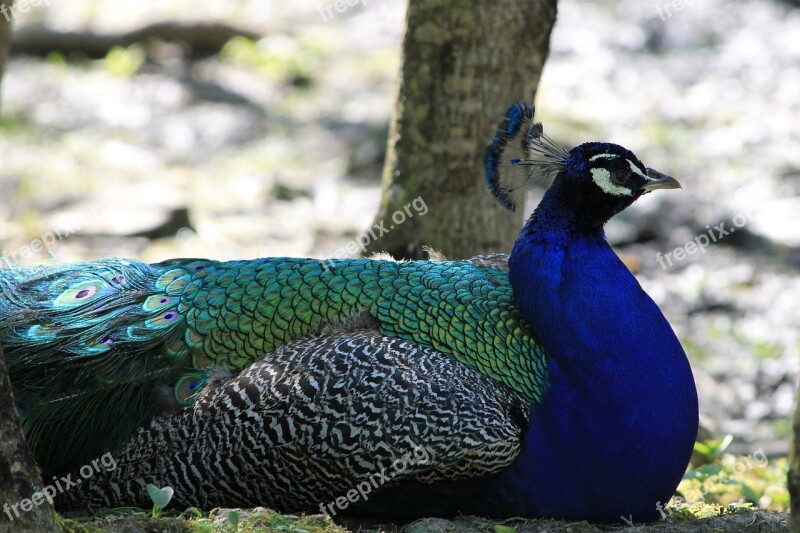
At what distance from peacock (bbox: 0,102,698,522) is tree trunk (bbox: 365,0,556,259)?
0.93 meters

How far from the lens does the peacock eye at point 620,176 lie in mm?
3955

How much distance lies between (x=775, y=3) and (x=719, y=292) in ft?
18.0

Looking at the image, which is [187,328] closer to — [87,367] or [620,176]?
[87,367]

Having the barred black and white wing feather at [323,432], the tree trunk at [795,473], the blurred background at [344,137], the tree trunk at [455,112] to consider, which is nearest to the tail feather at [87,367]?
the barred black and white wing feather at [323,432]

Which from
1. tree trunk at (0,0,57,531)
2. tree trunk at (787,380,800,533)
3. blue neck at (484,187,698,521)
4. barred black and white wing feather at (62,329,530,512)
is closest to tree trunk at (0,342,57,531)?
tree trunk at (0,0,57,531)

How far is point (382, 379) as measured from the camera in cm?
354

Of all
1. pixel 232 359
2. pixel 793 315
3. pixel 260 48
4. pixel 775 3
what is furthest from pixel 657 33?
pixel 232 359

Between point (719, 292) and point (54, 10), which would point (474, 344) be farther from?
point (54, 10)

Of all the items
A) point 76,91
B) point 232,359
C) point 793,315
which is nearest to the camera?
point 232,359

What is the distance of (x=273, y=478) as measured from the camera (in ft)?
11.6

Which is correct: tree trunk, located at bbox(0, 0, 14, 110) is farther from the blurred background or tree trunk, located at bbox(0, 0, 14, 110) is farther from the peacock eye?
the peacock eye

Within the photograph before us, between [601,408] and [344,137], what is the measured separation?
19.5 feet

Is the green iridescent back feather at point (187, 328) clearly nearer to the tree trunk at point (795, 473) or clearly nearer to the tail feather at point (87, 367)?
the tail feather at point (87, 367)

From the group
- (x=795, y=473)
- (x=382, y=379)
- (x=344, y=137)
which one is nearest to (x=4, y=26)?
(x=382, y=379)
